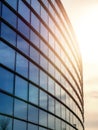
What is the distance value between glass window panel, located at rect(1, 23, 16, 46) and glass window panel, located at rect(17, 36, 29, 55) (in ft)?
3.20

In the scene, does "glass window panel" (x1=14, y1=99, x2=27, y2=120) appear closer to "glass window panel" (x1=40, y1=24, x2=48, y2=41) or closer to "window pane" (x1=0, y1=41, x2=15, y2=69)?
"window pane" (x1=0, y1=41, x2=15, y2=69)

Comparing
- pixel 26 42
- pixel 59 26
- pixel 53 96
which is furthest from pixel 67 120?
pixel 26 42

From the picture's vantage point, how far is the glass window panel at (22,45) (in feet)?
95.6

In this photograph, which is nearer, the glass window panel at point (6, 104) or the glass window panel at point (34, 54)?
the glass window panel at point (6, 104)

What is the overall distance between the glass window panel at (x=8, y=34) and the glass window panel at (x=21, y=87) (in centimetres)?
260

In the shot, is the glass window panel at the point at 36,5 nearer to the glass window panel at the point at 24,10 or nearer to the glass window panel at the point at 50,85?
the glass window panel at the point at 24,10

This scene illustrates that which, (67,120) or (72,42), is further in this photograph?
(72,42)

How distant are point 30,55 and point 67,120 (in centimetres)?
1580

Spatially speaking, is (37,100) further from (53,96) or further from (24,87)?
(53,96)

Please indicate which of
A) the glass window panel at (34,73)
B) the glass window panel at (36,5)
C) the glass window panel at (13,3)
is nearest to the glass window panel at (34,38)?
the glass window panel at (34,73)

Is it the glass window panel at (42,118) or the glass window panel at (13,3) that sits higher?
the glass window panel at (13,3)

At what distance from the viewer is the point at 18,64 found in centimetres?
2856

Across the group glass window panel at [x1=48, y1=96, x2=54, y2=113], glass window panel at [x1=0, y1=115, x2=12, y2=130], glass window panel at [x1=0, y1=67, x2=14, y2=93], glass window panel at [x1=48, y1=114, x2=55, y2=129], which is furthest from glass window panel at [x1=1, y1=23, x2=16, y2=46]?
glass window panel at [x1=48, y1=114, x2=55, y2=129]

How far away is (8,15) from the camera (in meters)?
27.5
